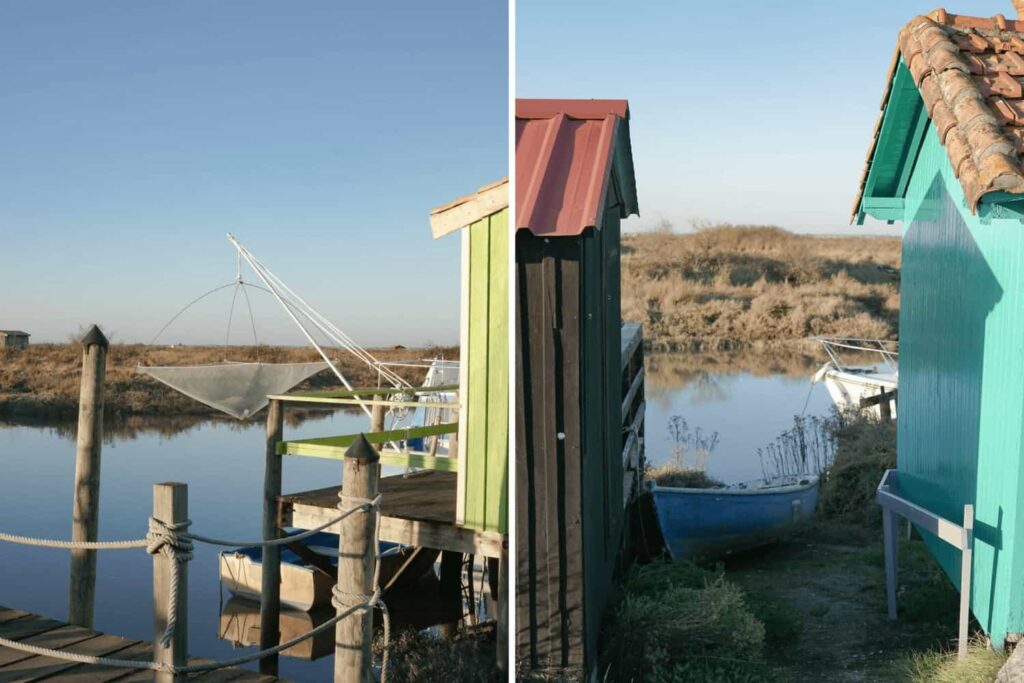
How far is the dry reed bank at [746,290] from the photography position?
25.7 metres

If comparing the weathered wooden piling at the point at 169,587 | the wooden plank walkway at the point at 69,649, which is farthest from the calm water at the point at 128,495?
the weathered wooden piling at the point at 169,587

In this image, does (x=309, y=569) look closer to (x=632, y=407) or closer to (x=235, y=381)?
(x=632, y=407)

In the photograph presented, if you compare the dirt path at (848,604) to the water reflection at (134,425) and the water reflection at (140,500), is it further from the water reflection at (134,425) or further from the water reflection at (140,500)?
the water reflection at (134,425)

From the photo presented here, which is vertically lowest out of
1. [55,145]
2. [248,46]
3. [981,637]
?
[981,637]

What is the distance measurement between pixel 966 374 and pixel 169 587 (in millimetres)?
4227

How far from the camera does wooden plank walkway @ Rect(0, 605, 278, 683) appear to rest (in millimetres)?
4082

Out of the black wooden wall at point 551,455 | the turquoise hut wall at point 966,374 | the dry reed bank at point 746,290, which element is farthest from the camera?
the dry reed bank at point 746,290

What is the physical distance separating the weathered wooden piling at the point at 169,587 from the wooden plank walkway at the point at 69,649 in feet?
1.10

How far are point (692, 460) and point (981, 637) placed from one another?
24.3ft

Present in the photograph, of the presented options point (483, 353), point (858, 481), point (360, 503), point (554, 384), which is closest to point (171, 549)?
point (360, 503)

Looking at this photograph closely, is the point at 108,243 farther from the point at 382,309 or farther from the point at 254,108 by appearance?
the point at 382,309

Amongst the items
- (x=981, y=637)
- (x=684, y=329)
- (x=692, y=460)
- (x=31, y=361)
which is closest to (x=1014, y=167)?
(x=981, y=637)

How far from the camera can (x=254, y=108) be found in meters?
31.5

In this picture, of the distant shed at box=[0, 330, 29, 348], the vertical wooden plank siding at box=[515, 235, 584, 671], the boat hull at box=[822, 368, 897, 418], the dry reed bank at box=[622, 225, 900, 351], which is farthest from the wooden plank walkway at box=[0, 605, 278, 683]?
the dry reed bank at box=[622, 225, 900, 351]
